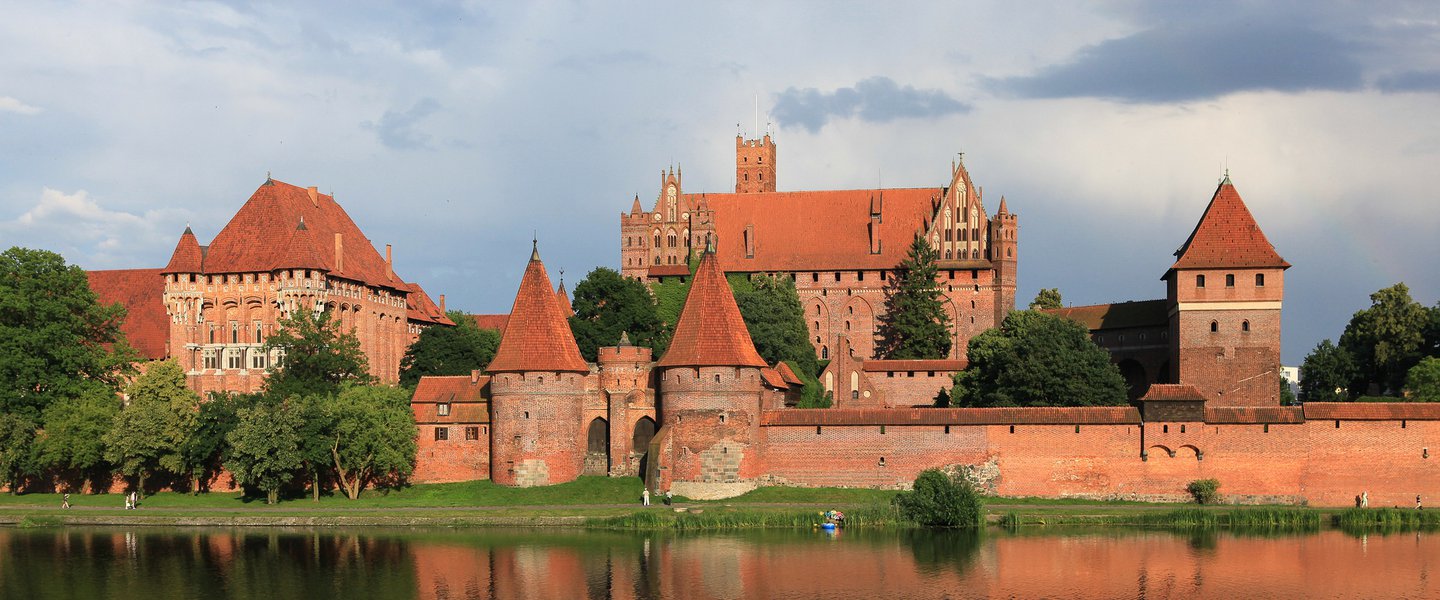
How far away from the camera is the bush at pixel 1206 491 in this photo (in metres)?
52.9

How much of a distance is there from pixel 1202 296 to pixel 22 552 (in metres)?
42.8

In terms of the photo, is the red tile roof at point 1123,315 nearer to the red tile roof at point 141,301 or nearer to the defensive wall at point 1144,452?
the defensive wall at point 1144,452

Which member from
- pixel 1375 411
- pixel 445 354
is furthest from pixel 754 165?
pixel 1375 411

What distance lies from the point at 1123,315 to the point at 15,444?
1753 inches

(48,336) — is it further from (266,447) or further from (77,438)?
(266,447)

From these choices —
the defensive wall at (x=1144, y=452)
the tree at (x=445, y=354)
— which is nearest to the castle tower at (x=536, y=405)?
the defensive wall at (x=1144, y=452)

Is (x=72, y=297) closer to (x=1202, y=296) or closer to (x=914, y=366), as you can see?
(x=914, y=366)

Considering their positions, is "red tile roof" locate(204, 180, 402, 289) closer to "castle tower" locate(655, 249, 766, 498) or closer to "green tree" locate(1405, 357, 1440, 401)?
"castle tower" locate(655, 249, 766, 498)

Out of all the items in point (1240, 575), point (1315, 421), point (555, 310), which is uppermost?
point (555, 310)

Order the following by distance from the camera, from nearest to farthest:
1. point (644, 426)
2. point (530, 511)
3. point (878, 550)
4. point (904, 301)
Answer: point (878, 550) < point (530, 511) < point (644, 426) < point (904, 301)

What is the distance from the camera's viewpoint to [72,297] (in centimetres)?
6384

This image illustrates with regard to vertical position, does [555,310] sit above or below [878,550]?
above

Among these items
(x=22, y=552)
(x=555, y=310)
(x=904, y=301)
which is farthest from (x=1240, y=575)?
(x=904, y=301)

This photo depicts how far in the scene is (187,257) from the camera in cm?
7288
